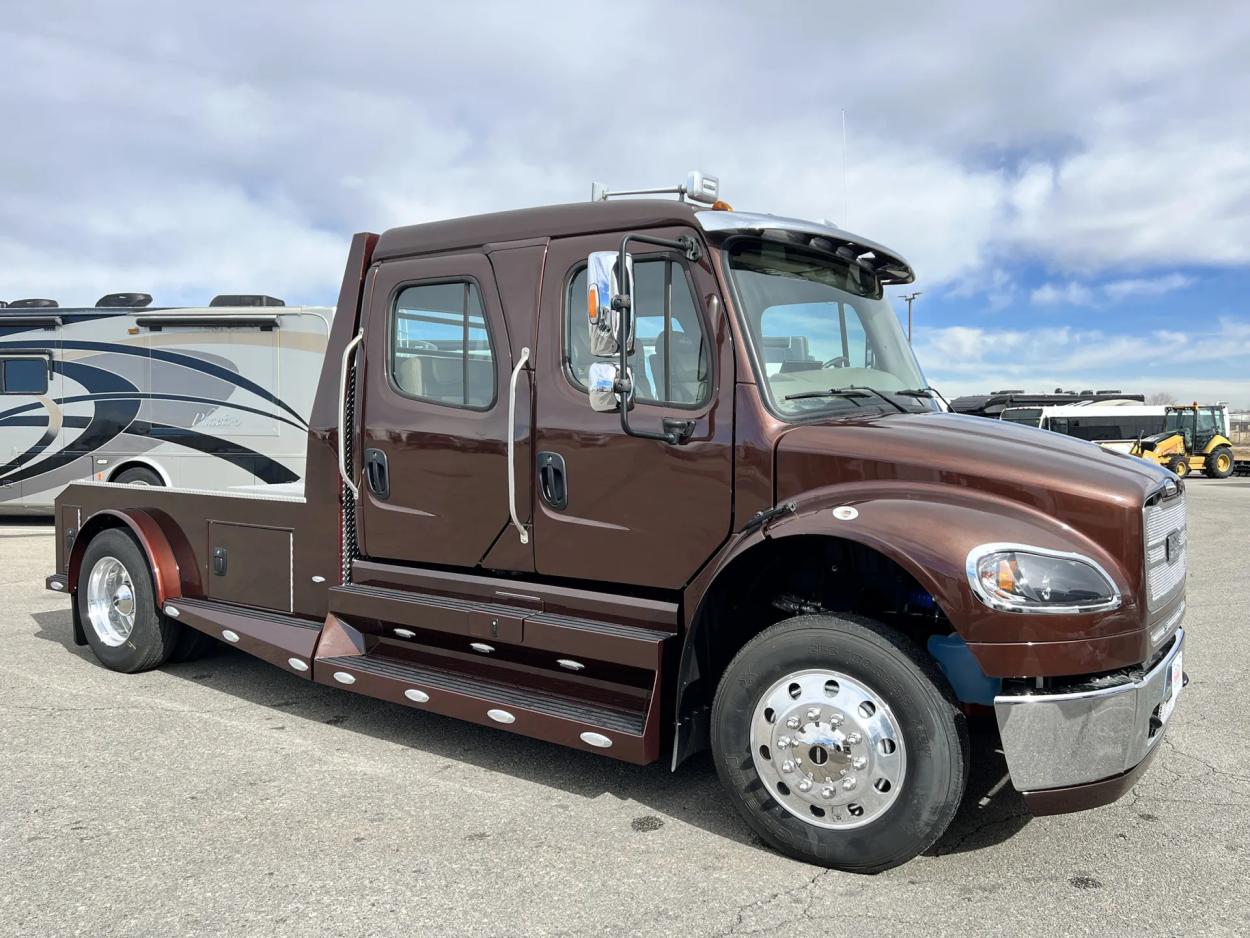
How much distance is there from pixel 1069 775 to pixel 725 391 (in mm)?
→ 1768

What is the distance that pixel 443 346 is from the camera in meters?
4.55

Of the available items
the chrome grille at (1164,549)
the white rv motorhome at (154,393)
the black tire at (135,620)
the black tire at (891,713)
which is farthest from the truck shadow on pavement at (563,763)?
the white rv motorhome at (154,393)

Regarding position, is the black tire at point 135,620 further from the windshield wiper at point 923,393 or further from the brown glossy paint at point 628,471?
the windshield wiper at point 923,393

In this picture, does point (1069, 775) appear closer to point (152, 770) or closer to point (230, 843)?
point (230, 843)

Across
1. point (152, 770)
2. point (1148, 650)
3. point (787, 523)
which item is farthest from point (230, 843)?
point (1148, 650)

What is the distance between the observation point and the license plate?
3.31 m

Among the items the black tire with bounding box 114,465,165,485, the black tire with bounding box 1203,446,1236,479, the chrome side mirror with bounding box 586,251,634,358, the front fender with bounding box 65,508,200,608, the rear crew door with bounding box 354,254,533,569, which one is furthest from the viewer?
the black tire with bounding box 1203,446,1236,479

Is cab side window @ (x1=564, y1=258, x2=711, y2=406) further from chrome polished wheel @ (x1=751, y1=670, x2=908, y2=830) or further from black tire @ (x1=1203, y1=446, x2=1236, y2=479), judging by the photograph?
black tire @ (x1=1203, y1=446, x2=1236, y2=479)

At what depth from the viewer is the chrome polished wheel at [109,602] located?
6031 mm

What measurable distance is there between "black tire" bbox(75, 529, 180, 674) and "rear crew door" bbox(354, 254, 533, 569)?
1883 millimetres

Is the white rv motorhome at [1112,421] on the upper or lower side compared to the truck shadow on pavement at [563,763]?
upper

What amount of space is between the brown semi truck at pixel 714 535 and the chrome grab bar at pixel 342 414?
16 millimetres

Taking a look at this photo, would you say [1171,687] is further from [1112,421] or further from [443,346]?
[1112,421]

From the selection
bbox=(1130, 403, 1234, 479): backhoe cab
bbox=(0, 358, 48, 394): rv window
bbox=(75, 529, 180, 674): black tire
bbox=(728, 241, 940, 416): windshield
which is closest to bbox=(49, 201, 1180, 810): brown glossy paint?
bbox=(728, 241, 940, 416): windshield
